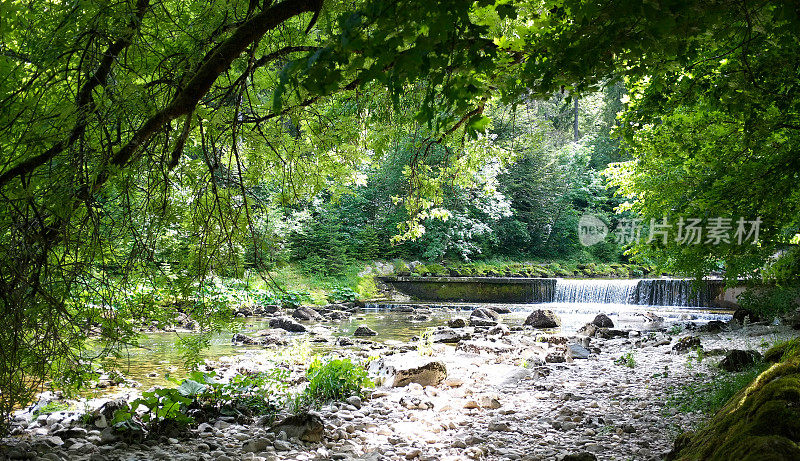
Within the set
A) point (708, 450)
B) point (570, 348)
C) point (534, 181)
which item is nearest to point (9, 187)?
point (708, 450)

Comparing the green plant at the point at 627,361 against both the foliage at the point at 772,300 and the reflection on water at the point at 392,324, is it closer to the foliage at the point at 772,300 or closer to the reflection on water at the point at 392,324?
the foliage at the point at 772,300

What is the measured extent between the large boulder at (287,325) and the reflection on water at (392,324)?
0.27 m

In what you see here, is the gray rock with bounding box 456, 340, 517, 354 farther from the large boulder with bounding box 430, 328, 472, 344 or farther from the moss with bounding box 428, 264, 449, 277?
the moss with bounding box 428, 264, 449, 277

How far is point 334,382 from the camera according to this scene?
610cm

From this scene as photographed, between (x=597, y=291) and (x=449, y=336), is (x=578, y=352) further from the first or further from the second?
(x=597, y=291)

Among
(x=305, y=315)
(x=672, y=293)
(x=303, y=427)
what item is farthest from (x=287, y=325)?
(x=672, y=293)

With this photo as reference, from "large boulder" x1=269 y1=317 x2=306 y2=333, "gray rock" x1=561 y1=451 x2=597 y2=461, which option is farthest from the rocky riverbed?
"large boulder" x1=269 y1=317 x2=306 y2=333

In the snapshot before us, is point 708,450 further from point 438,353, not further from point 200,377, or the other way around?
point 438,353

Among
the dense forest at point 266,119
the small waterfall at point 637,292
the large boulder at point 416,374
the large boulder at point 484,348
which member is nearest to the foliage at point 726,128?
the dense forest at point 266,119

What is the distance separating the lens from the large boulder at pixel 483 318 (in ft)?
45.5

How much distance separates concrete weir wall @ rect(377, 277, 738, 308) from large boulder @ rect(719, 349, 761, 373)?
37.4 feet

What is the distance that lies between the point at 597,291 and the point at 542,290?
189 cm

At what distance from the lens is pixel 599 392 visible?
6.34 meters

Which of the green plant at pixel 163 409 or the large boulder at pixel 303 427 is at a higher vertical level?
the green plant at pixel 163 409
